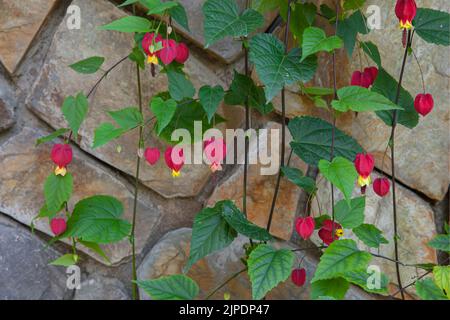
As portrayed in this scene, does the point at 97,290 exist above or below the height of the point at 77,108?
below

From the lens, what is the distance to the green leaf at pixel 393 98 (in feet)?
3.50

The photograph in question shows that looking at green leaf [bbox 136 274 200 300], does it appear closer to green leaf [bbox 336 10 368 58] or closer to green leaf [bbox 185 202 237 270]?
green leaf [bbox 185 202 237 270]

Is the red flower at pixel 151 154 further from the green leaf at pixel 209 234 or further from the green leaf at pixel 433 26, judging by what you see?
the green leaf at pixel 433 26

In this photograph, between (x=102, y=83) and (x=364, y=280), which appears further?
(x=102, y=83)

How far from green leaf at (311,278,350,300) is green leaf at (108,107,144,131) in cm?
40

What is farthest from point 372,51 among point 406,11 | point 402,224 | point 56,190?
point 56,190

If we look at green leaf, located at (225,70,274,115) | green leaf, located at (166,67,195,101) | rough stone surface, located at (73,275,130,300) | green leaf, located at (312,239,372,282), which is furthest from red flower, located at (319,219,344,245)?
rough stone surface, located at (73,275,130,300)

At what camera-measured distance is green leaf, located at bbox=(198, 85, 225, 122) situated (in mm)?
997

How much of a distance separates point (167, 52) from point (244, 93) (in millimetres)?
170

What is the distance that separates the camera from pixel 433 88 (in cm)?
117

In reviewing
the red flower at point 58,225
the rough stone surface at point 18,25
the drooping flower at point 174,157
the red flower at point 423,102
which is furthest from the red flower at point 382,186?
the rough stone surface at point 18,25

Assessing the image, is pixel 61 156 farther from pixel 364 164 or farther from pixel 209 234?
pixel 364 164

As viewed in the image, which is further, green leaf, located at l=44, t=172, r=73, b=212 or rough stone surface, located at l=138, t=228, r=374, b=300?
rough stone surface, located at l=138, t=228, r=374, b=300

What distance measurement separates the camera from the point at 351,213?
1034mm
